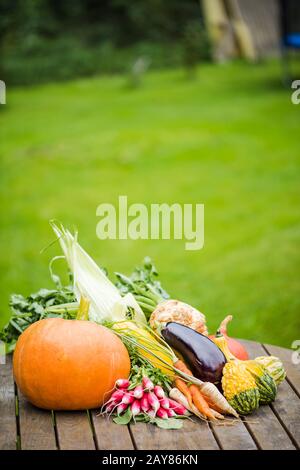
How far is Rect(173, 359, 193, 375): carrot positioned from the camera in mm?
→ 2330

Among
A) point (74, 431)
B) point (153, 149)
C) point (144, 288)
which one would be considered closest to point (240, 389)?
point (74, 431)

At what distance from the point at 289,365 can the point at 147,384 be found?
1.85 feet

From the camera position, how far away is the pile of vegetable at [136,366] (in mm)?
2240

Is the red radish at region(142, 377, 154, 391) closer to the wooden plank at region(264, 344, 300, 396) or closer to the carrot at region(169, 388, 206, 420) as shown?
the carrot at region(169, 388, 206, 420)

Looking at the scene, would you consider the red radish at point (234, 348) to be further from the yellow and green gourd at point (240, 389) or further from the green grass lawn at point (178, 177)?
the green grass lawn at point (178, 177)

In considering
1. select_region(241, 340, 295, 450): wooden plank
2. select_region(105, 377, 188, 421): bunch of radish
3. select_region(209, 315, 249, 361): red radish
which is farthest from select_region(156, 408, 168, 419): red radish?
select_region(209, 315, 249, 361): red radish

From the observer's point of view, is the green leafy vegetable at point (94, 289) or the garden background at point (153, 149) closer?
the green leafy vegetable at point (94, 289)

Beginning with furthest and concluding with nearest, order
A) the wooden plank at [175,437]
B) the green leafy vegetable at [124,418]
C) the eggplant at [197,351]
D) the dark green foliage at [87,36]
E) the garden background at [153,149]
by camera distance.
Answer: the dark green foliage at [87,36]
the garden background at [153,149]
the eggplant at [197,351]
the green leafy vegetable at [124,418]
the wooden plank at [175,437]

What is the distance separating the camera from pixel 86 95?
10.9m

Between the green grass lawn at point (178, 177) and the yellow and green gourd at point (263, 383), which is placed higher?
the green grass lawn at point (178, 177)

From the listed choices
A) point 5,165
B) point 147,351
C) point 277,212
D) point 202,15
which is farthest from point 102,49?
point 147,351

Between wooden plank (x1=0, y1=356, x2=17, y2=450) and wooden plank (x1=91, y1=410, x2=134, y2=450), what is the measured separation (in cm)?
22

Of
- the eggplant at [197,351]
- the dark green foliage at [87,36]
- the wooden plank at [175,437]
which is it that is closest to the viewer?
the wooden plank at [175,437]

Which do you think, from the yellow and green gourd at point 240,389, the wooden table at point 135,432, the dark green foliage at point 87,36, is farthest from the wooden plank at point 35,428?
the dark green foliage at point 87,36
